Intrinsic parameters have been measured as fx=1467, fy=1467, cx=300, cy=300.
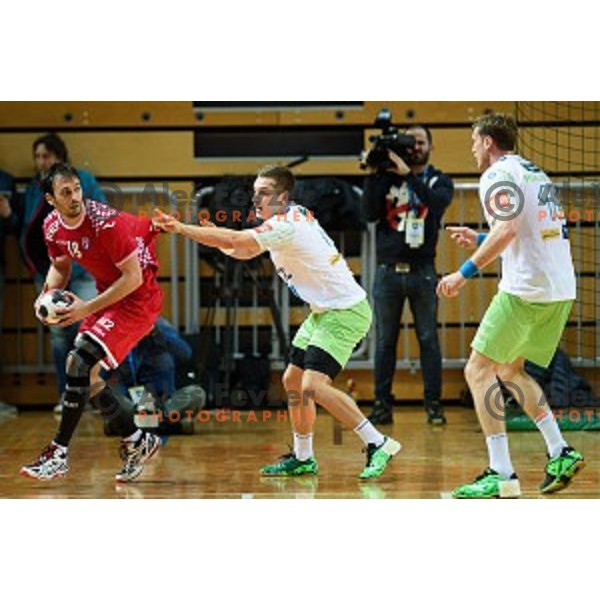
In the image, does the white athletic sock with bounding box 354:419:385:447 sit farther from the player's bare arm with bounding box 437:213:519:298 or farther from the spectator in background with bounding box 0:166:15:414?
the spectator in background with bounding box 0:166:15:414

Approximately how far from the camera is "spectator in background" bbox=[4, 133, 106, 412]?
9.05m

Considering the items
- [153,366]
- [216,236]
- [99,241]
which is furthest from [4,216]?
[216,236]

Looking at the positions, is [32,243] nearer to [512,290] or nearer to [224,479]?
[224,479]

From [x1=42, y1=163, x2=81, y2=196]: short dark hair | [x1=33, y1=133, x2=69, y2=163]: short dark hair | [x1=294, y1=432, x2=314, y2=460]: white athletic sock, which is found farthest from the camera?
[x1=33, y1=133, x2=69, y2=163]: short dark hair

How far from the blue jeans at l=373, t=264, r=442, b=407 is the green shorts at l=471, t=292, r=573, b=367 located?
2.18 metres

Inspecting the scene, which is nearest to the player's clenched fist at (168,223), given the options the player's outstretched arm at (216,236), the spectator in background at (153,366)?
the player's outstretched arm at (216,236)

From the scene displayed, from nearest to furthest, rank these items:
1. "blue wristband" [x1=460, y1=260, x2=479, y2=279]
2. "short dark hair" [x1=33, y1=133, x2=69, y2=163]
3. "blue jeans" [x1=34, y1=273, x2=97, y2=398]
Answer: "blue wristband" [x1=460, y1=260, x2=479, y2=279] < "short dark hair" [x1=33, y1=133, x2=69, y2=163] < "blue jeans" [x1=34, y1=273, x2=97, y2=398]

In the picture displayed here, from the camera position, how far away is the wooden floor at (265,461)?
21.9 ft

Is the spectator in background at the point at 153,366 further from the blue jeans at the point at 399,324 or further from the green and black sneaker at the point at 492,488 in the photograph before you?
the green and black sneaker at the point at 492,488

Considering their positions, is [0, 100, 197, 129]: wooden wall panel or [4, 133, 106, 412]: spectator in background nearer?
[4, 133, 106, 412]: spectator in background

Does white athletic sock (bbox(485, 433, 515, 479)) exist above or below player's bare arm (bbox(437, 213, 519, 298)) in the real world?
below

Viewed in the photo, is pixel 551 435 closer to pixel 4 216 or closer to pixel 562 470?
pixel 562 470

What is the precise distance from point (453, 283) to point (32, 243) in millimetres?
4095

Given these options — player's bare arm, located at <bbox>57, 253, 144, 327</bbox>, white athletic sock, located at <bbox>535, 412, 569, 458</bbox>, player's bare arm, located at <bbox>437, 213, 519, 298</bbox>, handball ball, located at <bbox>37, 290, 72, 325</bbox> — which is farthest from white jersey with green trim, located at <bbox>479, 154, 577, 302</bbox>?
handball ball, located at <bbox>37, 290, 72, 325</bbox>
